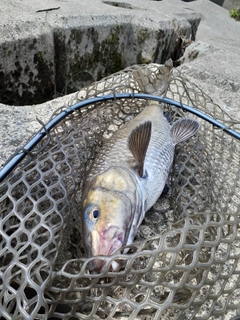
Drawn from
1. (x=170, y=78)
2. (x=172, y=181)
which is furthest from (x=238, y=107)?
(x=172, y=181)

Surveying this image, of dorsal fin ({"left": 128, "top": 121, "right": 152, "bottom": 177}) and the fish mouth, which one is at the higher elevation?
dorsal fin ({"left": 128, "top": 121, "right": 152, "bottom": 177})

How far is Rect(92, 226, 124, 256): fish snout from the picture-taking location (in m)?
1.25

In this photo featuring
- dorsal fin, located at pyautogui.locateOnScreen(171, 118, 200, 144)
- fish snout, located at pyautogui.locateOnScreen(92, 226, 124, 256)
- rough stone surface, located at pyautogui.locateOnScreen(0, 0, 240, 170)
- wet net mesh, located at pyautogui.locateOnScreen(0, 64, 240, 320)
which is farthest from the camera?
rough stone surface, located at pyautogui.locateOnScreen(0, 0, 240, 170)

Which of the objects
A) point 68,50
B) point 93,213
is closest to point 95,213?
point 93,213

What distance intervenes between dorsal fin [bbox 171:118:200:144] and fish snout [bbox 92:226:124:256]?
926 mm

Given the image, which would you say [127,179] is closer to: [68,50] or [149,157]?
[149,157]

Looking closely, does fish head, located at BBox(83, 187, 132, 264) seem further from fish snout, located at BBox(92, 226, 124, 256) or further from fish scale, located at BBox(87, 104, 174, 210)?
fish scale, located at BBox(87, 104, 174, 210)

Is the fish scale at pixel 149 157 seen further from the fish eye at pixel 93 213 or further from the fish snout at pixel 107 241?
the fish snout at pixel 107 241

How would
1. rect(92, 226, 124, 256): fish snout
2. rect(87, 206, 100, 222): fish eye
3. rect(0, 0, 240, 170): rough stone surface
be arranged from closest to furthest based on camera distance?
rect(92, 226, 124, 256): fish snout → rect(87, 206, 100, 222): fish eye → rect(0, 0, 240, 170): rough stone surface

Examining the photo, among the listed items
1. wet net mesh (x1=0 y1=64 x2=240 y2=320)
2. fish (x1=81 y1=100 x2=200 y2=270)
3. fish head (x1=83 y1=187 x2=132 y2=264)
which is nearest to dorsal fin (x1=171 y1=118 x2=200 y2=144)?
fish (x1=81 y1=100 x2=200 y2=270)

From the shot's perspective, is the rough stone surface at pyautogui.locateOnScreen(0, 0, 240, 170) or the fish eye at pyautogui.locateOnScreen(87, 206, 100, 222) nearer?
the fish eye at pyautogui.locateOnScreen(87, 206, 100, 222)

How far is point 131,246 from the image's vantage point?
116cm

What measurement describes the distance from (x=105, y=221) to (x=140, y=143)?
535 mm

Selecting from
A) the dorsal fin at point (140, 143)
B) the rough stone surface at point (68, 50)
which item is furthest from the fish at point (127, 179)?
the rough stone surface at point (68, 50)
